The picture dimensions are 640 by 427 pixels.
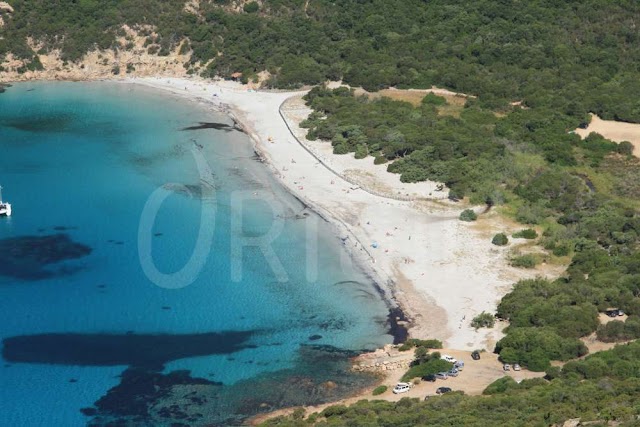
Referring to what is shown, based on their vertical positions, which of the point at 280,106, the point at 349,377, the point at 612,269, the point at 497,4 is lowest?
the point at 349,377

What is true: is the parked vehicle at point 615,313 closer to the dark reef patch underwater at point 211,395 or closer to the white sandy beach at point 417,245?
the white sandy beach at point 417,245

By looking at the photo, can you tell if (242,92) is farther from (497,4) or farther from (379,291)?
(379,291)

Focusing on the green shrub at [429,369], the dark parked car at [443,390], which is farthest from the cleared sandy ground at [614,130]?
the dark parked car at [443,390]

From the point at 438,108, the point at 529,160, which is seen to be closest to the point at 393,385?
the point at 529,160

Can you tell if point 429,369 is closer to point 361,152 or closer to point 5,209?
point 361,152

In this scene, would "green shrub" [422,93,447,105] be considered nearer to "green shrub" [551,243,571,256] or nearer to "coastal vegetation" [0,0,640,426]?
"coastal vegetation" [0,0,640,426]
